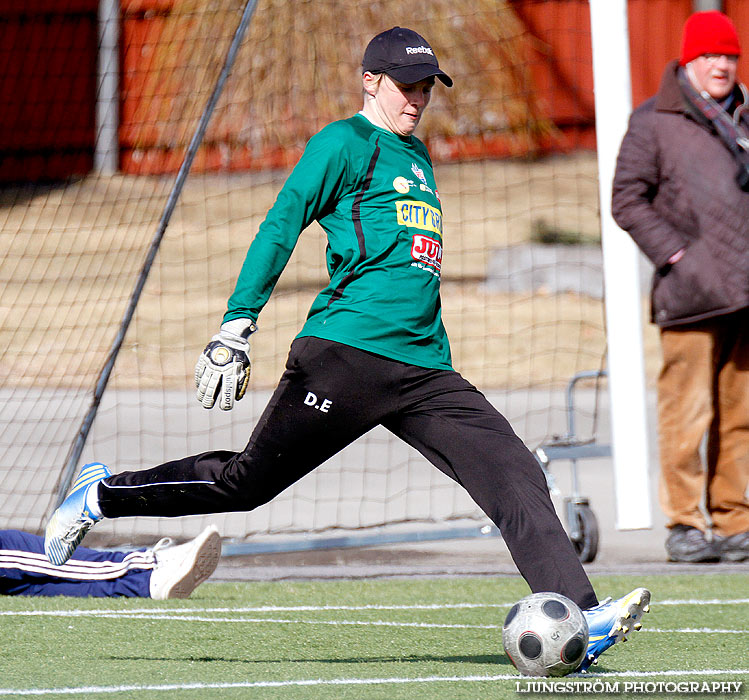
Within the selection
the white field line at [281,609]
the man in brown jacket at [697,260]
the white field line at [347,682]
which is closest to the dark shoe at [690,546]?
the man in brown jacket at [697,260]

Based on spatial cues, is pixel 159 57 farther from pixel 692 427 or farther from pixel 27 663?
pixel 27 663

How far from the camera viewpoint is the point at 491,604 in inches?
226

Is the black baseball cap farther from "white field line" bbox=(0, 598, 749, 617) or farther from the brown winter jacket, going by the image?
the brown winter jacket

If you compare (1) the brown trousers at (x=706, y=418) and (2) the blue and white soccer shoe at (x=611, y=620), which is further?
(1) the brown trousers at (x=706, y=418)

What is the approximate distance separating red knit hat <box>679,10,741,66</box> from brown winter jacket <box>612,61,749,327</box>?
198mm

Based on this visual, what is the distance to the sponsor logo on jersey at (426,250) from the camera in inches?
166

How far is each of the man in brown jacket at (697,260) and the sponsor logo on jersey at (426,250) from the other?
2655 mm

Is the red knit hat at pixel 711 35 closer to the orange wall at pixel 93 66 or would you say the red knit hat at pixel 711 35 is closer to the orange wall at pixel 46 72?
the orange wall at pixel 93 66

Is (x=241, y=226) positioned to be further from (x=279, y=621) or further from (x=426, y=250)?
(x=426, y=250)

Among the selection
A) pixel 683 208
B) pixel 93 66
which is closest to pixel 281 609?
pixel 683 208

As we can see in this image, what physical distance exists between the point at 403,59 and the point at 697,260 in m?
2.85

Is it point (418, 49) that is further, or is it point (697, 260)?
point (697, 260)

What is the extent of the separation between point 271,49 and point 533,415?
24.8 ft

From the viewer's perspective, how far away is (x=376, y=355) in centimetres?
412
